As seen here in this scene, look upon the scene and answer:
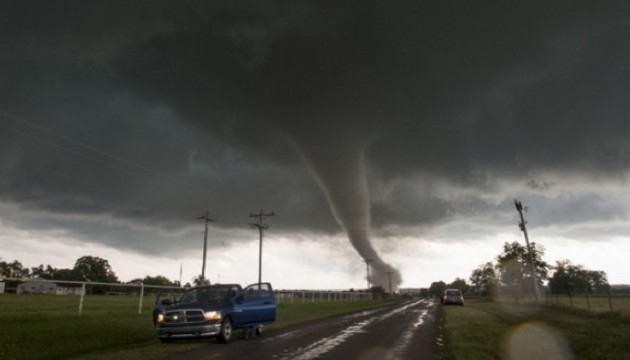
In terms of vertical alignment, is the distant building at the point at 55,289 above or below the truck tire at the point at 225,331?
above

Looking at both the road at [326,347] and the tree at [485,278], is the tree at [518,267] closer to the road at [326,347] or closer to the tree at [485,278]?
the tree at [485,278]

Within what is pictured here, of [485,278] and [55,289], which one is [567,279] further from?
[55,289]

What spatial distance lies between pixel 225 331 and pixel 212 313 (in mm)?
749

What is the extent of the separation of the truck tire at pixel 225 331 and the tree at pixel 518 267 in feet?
298

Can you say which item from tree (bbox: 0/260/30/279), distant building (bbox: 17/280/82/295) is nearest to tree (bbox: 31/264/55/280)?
tree (bbox: 0/260/30/279)

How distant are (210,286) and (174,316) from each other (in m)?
2.00

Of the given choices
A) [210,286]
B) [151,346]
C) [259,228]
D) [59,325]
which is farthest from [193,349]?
[259,228]

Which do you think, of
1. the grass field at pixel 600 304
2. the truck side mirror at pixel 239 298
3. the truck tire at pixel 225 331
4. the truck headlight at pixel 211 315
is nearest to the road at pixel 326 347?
the truck tire at pixel 225 331

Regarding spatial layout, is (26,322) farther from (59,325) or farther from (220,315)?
(220,315)

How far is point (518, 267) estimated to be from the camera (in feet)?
331

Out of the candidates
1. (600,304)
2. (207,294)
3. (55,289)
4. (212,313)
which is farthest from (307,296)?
(212,313)

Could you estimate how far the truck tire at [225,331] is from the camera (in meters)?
14.9

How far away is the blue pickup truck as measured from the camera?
48.1 ft

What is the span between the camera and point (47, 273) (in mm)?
185750
